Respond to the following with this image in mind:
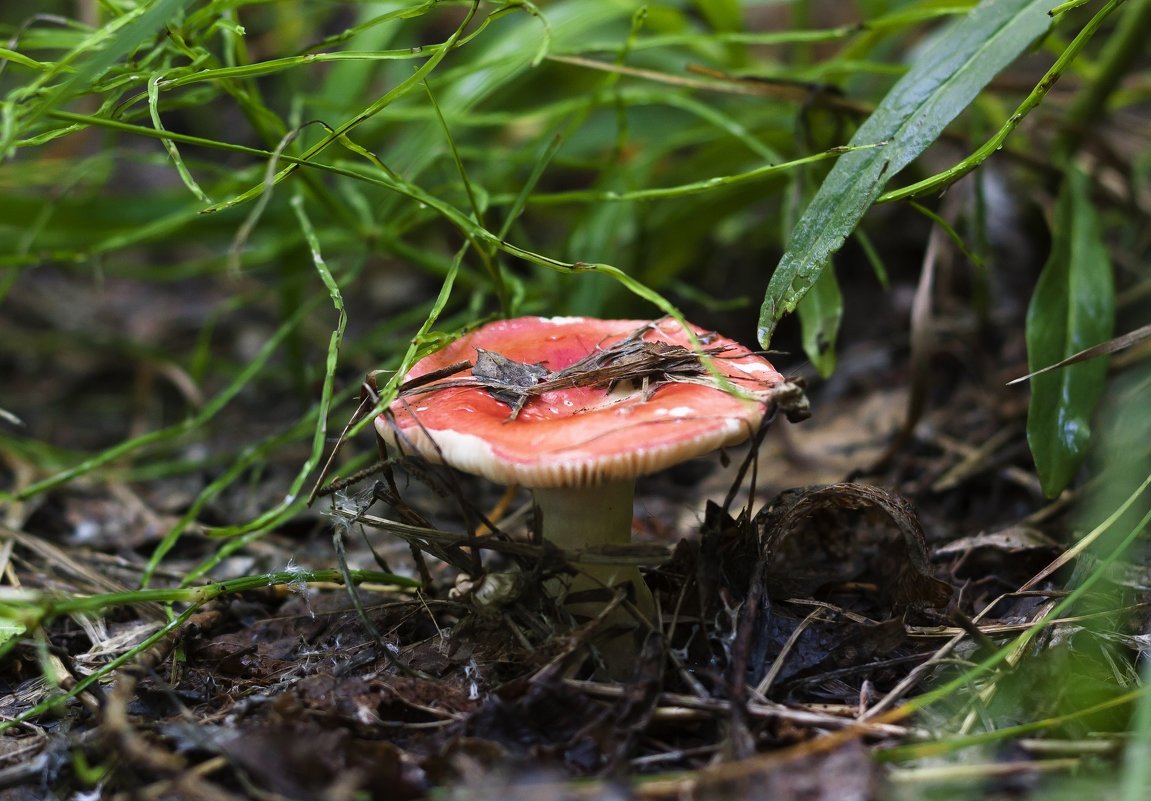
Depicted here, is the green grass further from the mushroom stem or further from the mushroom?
the mushroom stem

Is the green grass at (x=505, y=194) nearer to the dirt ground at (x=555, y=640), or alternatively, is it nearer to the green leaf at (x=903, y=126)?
the green leaf at (x=903, y=126)

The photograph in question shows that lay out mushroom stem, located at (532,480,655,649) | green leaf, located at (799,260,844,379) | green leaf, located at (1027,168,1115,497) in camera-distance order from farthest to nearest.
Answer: green leaf, located at (799,260,844,379) < green leaf, located at (1027,168,1115,497) < mushroom stem, located at (532,480,655,649)

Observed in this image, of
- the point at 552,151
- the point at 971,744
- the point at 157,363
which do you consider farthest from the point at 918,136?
the point at 157,363

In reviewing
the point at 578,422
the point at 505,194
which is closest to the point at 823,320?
the point at 578,422

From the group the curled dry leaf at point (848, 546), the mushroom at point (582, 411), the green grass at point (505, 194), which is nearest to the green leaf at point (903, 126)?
the green grass at point (505, 194)

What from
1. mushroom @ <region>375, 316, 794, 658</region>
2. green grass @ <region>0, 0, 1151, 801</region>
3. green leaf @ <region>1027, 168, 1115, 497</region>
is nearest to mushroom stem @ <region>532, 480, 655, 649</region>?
mushroom @ <region>375, 316, 794, 658</region>

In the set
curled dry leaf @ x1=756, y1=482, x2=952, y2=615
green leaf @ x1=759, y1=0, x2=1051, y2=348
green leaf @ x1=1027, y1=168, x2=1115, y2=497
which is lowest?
curled dry leaf @ x1=756, y1=482, x2=952, y2=615

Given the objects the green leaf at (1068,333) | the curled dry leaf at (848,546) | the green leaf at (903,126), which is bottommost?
the curled dry leaf at (848,546)
